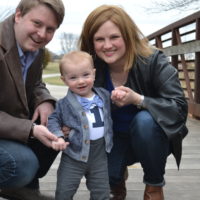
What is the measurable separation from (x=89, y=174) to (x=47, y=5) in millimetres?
980

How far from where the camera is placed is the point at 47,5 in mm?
2377

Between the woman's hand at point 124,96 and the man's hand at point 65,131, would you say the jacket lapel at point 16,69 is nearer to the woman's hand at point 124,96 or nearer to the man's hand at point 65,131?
the man's hand at point 65,131

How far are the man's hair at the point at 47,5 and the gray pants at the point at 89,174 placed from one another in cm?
75

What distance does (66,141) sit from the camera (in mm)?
2396

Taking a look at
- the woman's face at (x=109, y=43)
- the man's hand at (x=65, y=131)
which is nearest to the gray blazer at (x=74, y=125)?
the man's hand at (x=65, y=131)

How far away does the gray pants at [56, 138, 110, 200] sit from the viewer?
239 centimetres

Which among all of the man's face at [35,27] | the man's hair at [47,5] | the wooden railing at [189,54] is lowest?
the wooden railing at [189,54]

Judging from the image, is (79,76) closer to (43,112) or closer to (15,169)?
(43,112)

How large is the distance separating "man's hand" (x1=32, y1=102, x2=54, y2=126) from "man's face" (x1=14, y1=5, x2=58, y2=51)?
0.39 meters

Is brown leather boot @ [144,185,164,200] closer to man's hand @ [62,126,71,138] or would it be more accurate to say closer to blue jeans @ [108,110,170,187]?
blue jeans @ [108,110,170,187]

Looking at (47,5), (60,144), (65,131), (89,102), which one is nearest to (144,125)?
(89,102)

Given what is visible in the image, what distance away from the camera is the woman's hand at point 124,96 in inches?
94.3

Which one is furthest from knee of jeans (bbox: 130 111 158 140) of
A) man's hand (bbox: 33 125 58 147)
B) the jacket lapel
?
the jacket lapel

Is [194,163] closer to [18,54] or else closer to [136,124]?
[136,124]
